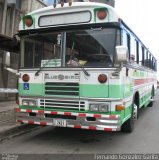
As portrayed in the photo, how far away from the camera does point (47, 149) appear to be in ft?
23.2

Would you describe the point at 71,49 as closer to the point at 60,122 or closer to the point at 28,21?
the point at 28,21

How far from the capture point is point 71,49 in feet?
24.0

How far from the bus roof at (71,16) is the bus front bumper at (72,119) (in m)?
2.08

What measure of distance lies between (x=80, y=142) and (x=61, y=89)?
4.84 feet

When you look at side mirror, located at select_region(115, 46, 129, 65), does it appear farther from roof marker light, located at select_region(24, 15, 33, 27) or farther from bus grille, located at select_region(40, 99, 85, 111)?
roof marker light, located at select_region(24, 15, 33, 27)

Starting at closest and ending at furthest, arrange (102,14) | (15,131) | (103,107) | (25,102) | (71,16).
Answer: (103,107)
(102,14)
(71,16)
(25,102)
(15,131)

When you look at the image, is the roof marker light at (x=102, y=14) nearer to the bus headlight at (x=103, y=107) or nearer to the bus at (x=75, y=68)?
the bus at (x=75, y=68)

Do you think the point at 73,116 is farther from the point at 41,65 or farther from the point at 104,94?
the point at 41,65

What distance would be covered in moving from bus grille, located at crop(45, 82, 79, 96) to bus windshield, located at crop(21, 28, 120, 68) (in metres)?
0.45

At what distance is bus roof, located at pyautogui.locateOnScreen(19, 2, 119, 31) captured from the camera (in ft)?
22.9

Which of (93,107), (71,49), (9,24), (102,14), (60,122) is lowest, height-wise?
(60,122)

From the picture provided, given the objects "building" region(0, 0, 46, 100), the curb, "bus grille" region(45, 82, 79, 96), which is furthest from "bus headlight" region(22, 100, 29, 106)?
"building" region(0, 0, 46, 100)

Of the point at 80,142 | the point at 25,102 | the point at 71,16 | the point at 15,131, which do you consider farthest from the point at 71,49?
the point at 15,131

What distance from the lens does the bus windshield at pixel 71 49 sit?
6988mm
